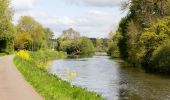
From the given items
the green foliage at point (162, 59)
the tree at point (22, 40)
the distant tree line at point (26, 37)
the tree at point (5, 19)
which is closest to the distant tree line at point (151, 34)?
the green foliage at point (162, 59)

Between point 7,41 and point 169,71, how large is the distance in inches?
1867

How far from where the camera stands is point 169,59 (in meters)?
48.7

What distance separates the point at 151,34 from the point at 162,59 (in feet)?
24.3

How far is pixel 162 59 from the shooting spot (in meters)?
50.7

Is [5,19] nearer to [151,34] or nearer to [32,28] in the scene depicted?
[151,34]

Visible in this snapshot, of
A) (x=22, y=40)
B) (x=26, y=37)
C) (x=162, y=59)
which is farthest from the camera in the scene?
(x=22, y=40)

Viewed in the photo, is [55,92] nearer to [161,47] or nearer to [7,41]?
[161,47]

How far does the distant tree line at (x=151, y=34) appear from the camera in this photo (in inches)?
2072

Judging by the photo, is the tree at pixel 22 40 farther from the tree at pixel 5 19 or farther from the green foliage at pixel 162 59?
the green foliage at pixel 162 59

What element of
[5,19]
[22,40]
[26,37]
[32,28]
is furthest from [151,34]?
[32,28]

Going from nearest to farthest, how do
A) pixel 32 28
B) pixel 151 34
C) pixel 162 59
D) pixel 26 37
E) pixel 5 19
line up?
pixel 162 59 < pixel 151 34 < pixel 5 19 < pixel 26 37 < pixel 32 28

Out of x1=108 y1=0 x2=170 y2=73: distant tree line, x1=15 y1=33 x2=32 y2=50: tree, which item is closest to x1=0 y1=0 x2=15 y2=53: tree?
x1=108 y1=0 x2=170 y2=73: distant tree line

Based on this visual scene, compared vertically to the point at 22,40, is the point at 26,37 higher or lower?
higher

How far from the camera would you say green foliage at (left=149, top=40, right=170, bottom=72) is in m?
49.3
